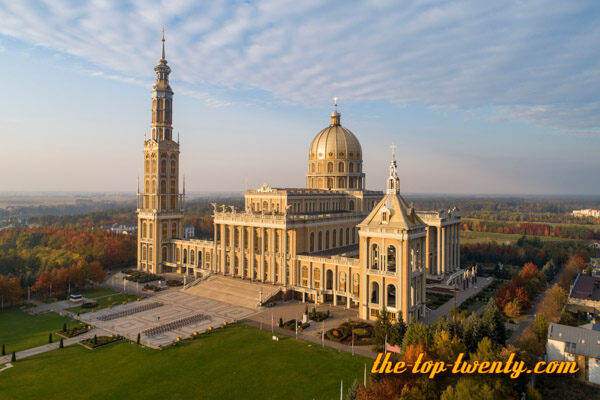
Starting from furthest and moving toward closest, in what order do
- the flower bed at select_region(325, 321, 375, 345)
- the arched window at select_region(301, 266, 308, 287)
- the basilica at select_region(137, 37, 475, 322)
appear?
the arched window at select_region(301, 266, 308, 287) < the basilica at select_region(137, 37, 475, 322) < the flower bed at select_region(325, 321, 375, 345)

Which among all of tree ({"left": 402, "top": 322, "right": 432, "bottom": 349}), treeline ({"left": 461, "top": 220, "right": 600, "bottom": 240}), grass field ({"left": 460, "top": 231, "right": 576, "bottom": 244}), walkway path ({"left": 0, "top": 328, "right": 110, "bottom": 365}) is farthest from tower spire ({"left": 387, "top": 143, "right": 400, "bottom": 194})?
treeline ({"left": 461, "top": 220, "right": 600, "bottom": 240})

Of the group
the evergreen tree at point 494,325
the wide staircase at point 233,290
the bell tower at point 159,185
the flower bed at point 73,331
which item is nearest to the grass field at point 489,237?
the wide staircase at point 233,290

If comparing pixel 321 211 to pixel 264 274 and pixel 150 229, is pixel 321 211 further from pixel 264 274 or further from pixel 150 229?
pixel 150 229

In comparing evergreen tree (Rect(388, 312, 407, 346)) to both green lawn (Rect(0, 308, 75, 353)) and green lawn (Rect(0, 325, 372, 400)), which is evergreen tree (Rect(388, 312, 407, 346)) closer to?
green lawn (Rect(0, 325, 372, 400))

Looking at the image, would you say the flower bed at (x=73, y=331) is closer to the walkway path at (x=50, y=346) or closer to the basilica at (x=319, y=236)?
the walkway path at (x=50, y=346)

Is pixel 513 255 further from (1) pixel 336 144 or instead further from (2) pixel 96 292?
(2) pixel 96 292

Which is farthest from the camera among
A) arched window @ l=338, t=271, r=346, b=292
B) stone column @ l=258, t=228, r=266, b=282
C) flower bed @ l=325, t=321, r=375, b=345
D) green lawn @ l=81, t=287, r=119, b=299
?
stone column @ l=258, t=228, r=266, b=282

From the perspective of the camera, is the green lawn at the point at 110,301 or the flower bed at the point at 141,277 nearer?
the green lawn at the point at 110,301
